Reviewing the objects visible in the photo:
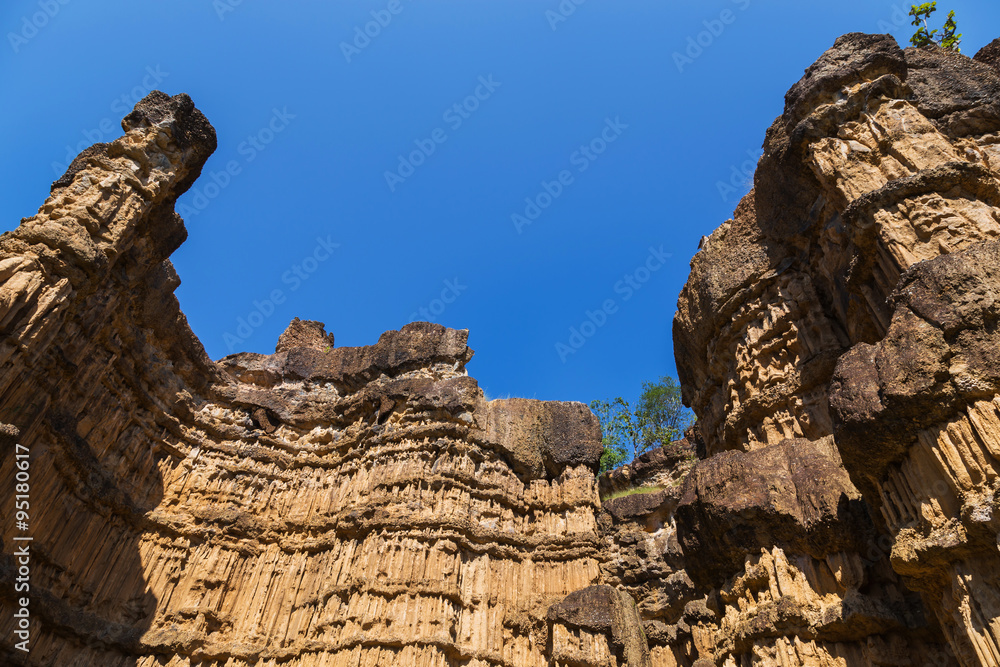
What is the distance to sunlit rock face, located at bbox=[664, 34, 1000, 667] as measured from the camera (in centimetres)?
817

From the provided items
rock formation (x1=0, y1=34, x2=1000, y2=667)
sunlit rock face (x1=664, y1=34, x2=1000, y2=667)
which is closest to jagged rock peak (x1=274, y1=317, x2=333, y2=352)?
rock formation (x1=0, y1=34, x2=1000, y2=667)

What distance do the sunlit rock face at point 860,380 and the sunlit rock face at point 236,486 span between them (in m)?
7.50

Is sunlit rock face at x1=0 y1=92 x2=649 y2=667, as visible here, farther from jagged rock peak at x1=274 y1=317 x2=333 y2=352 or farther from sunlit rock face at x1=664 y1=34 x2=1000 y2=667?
sunlit rock face at x1=664 y1=34 x2=1000 y2=667

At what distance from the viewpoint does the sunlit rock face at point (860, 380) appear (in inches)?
322

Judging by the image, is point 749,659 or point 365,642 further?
point 365,642

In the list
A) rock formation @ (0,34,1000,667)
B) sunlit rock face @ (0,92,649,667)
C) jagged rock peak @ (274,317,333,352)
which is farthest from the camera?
jagged rock peak @ (274,317,333,352)

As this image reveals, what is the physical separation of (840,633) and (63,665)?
2075 cm

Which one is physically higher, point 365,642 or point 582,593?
point 582,593

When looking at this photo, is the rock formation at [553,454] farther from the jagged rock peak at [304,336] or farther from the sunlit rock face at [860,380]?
the jagged rock peak at [304,336]

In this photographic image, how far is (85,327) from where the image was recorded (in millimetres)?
17062

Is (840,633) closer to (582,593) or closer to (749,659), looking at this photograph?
(749,659)

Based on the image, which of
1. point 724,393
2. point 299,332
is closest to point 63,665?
point 299,332

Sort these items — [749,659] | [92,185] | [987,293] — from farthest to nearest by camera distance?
[92,185] → [749,659] → [987,293]

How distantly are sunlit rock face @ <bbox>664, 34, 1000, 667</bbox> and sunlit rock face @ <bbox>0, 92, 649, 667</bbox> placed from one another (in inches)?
295
